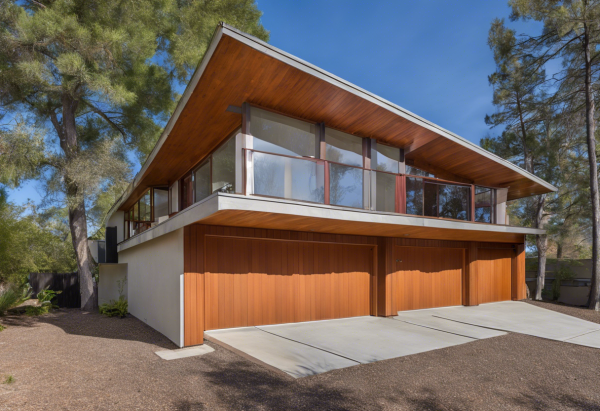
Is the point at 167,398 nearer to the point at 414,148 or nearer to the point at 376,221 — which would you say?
the point at 376,221

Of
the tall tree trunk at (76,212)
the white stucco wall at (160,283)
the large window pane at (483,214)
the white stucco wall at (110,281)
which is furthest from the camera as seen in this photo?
the white stucco wall at (110,281)

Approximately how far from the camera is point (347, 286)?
980 cm

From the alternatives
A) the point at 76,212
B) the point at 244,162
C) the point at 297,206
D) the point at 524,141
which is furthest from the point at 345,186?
the point at 524,141

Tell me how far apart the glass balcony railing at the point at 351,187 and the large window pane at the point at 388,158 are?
821 mm

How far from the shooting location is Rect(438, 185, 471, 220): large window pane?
9.99m

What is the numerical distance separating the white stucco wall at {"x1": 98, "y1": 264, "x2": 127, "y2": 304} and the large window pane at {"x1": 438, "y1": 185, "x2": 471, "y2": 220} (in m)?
12.0

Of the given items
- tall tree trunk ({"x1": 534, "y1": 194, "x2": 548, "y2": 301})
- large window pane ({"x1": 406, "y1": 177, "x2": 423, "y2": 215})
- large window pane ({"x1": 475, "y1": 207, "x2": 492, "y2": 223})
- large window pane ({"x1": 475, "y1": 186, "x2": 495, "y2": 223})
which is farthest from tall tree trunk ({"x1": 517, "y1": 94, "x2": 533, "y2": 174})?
large window pane ({"x1": 406, "y1": 177, "x2": 423, "y2": 215})

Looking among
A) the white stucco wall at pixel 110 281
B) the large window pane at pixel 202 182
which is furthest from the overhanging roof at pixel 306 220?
the white stucco wall at pixel 110 281

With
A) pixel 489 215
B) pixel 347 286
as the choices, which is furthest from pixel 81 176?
pixel 489 215

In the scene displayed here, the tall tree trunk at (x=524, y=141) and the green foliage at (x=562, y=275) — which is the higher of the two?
the tall tree trunk at (x=524, y=141)

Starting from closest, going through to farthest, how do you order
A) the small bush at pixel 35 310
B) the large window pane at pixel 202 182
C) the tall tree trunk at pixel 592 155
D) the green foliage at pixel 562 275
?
the large window pane at pixel 202 182 → the small bush at pixel 35 310 → the tall tree trunk at pixel 592 155 → the green foliage at pixel 562 275

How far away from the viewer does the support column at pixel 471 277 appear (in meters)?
12.3

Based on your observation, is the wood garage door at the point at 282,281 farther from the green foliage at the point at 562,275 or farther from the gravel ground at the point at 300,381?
the green foliage at the point at 562,275

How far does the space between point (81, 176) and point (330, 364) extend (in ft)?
36.8
